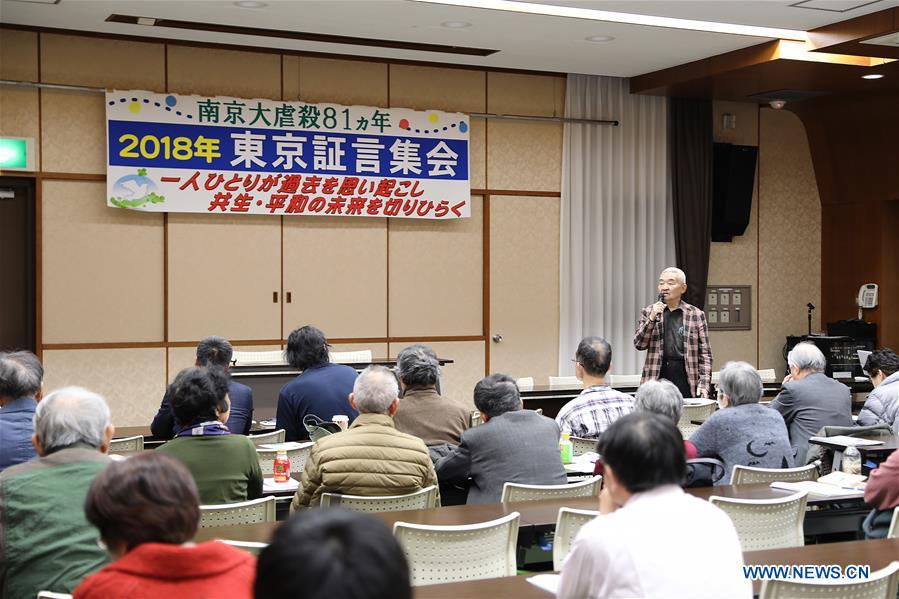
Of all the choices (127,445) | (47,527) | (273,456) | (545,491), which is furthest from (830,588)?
(127,445)

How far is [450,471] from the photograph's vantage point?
4770 millimetres

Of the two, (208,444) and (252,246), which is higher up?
(252,246)

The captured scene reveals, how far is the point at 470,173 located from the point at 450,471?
584 centimetres

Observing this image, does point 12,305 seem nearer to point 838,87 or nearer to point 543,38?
point 543,38

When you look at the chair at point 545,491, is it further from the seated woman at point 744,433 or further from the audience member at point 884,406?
the audience member at point 884,406

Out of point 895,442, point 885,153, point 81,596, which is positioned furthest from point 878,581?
point 885,153

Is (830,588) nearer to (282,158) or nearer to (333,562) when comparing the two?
(333,562)

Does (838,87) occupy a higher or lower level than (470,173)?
higher

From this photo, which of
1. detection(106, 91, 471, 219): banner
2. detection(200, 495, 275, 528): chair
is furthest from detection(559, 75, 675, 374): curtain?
detection(200, 495, 275, 528): chair

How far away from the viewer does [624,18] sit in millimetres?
8391

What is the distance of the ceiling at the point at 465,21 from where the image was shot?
792 centimetres

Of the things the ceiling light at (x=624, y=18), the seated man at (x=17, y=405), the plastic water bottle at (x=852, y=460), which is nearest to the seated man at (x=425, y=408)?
the seated man at (x=17, y=405)

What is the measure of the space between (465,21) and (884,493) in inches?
208

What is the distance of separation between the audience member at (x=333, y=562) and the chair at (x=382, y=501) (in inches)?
110
